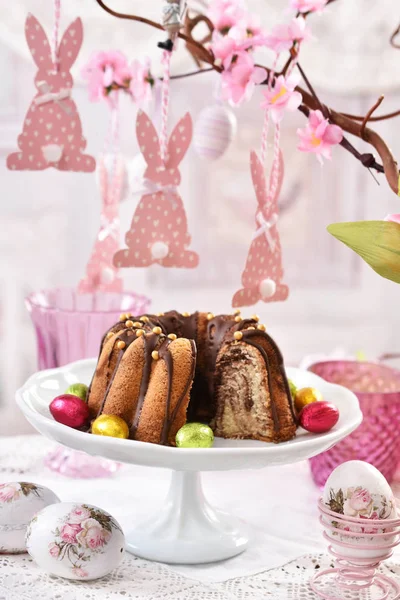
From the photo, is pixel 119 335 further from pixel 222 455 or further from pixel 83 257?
pixel 83 257

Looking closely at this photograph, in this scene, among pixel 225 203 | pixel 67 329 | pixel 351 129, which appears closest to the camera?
pixel 351 129

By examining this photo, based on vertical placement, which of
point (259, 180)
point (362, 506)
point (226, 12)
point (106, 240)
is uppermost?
point (226, 12)

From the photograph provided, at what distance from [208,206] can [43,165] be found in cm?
96

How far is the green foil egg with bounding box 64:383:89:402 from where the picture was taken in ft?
3.91

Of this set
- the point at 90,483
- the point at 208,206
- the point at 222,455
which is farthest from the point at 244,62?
the point at 208,206

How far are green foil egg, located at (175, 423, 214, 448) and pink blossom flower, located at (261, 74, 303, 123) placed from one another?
0.46 m

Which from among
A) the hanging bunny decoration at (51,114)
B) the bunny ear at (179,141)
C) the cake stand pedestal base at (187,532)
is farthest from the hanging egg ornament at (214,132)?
the cake stand pedestal base at (187,532)

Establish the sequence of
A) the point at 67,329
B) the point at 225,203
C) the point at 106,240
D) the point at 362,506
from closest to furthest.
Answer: the point at 362,506, the point at 67,329, the point at 106,240, the point at 225,203

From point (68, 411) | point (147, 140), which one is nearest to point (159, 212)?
point (147, 140)

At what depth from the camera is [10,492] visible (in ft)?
3.42

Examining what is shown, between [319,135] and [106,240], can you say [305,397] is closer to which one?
[319,135]

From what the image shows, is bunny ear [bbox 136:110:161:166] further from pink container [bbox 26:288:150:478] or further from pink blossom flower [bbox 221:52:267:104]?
pink container [bbox 26:288:150:478]

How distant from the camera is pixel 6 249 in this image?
210cm

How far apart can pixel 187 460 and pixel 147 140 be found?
1.71 feet
